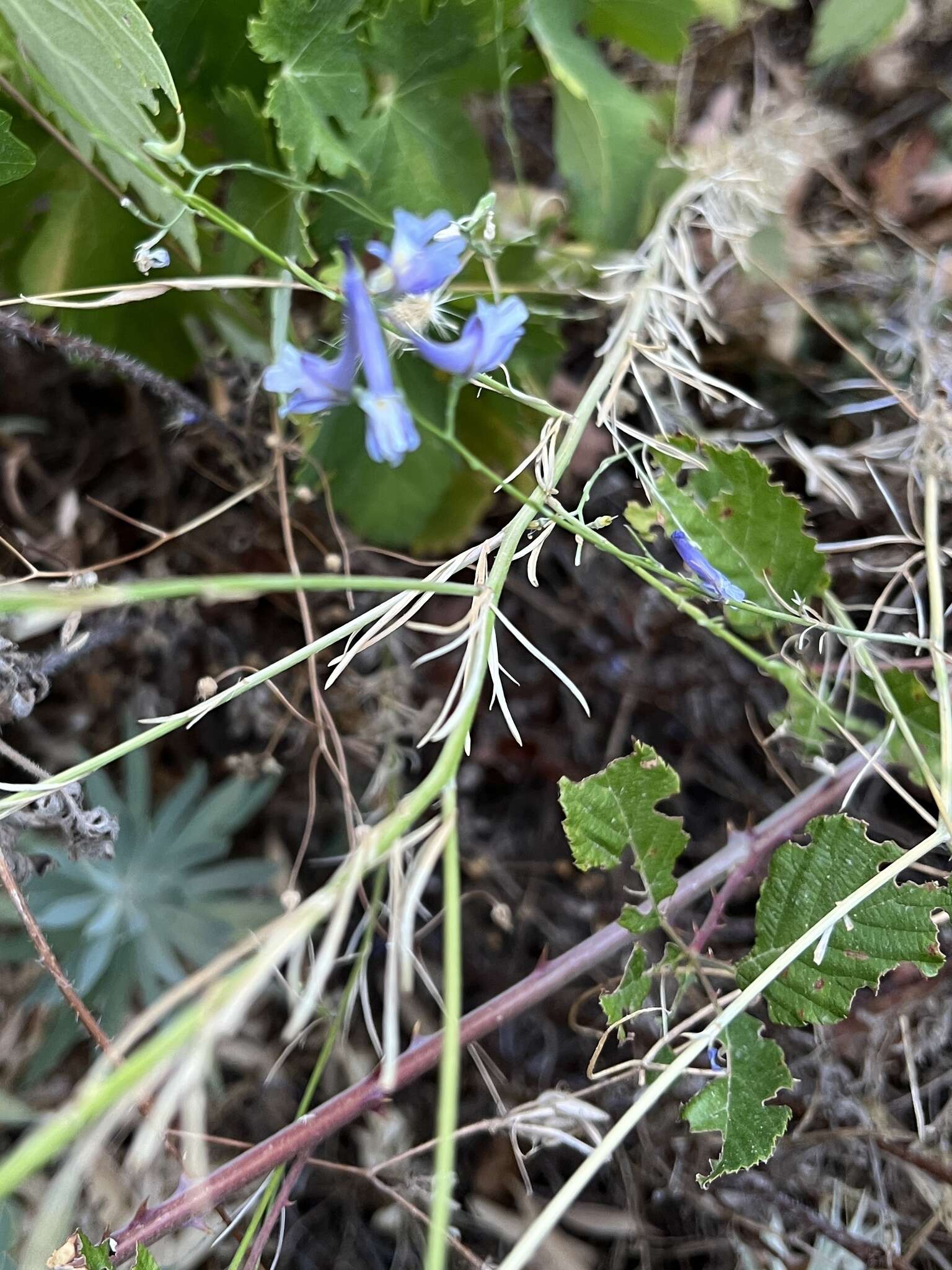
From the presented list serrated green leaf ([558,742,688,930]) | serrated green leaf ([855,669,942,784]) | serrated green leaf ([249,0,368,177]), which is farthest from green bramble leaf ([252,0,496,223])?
serrated green leaf ([855,669,942,784])

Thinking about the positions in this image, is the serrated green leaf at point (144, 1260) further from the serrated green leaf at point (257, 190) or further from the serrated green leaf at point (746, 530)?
the serrated green leaf at point (257, 190)

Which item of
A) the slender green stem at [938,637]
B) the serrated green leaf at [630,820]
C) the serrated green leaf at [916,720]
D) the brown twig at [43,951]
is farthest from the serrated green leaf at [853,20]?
the brown twig at [43,951]

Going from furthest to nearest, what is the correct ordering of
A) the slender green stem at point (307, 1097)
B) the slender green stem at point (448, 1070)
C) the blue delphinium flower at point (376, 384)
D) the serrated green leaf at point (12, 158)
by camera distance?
the serrated green leaf at point (12, 158) → the slender green stem at point (307, 1097) → the blue delphinium flower at point (376, 384) → the slender green stem at point (448, 1070)

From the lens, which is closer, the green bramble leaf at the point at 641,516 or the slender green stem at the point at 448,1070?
the slender green stem at the point at 448,1070

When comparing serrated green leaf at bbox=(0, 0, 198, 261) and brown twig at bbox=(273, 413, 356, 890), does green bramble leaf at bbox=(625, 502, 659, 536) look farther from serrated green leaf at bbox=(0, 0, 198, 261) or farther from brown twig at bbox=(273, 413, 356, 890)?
serrated green leaf at bbox=(0, 0, 198, 261)

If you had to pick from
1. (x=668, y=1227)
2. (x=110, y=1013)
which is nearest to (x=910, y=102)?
(x=668, y=1227)

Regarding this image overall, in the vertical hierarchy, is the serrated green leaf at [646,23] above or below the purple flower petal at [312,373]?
below

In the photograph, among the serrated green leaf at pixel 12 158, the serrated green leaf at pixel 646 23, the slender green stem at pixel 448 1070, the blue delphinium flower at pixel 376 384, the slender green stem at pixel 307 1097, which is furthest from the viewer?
the serrated green leaf at pixel 646 23
